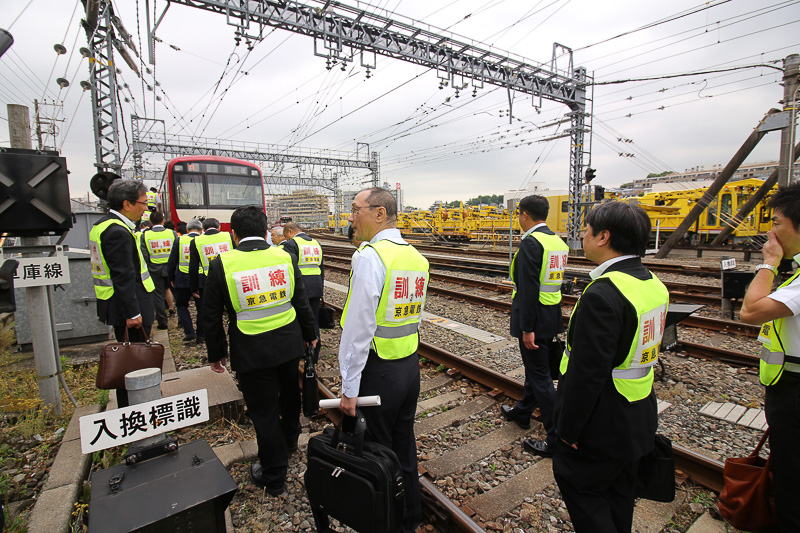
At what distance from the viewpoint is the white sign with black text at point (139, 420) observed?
6.50 ft

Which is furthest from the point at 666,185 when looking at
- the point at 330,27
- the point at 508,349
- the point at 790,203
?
the point at 790,203

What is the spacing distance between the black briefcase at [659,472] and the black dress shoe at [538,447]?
1469 millimetres

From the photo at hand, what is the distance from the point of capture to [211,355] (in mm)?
3318

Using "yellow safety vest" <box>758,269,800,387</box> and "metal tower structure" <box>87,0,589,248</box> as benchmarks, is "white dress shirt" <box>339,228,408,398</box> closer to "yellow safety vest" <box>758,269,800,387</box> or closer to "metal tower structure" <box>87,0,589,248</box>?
"yellow safety vest" <box>758,269,800,387</box>

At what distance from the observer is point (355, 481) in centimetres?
199

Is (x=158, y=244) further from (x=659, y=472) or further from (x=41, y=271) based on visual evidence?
(x=659, y=472)

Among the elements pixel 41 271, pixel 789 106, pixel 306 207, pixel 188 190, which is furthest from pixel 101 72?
pixel 306 207

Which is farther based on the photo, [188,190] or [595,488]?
[188,190]

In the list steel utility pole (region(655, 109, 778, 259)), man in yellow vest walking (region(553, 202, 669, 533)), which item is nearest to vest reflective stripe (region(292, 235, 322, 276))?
man in yellow vest walking (region(553, 202, 669, 533))

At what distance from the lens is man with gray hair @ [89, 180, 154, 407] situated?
3928mm

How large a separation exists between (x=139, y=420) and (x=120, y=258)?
2.49 meters

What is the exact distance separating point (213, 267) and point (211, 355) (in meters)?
0.81

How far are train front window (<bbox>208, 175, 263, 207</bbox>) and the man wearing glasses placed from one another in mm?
11472

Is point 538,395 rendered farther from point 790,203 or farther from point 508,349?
point 508,349
